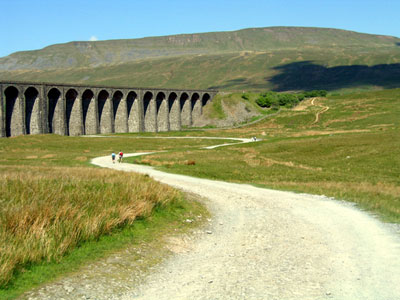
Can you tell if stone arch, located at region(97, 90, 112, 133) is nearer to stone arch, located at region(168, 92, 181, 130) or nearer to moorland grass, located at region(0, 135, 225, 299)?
stone arch, located at region(168, 92, 181, 130)

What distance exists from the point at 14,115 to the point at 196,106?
215ft

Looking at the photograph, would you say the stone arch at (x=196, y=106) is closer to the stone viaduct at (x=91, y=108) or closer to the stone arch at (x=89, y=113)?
the stone viaduct at (x=91, y=108)

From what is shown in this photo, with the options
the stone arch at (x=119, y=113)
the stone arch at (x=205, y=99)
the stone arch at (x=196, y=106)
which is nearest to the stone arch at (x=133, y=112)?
the stone arch at (x=119, y=113)

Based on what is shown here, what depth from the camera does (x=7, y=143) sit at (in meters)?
70.0

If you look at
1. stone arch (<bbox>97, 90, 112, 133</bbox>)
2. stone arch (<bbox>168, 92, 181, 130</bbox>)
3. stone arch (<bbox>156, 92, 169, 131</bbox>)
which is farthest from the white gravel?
stone arch (<bbox>168, 92, 181, 130</bbox>)

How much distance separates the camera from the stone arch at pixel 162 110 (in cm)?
12962

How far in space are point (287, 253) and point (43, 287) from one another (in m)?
6.30

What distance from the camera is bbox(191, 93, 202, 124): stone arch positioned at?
139875 mm

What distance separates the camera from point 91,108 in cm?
10638

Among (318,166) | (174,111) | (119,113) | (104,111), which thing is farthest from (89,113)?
(318,166)

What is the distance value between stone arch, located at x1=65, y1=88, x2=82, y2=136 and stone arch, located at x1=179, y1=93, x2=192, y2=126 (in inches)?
1676

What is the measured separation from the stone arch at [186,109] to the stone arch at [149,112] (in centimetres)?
1460

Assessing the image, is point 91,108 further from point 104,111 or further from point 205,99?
point 205,99

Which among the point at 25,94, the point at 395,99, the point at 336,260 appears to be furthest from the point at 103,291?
the point at 395,99
